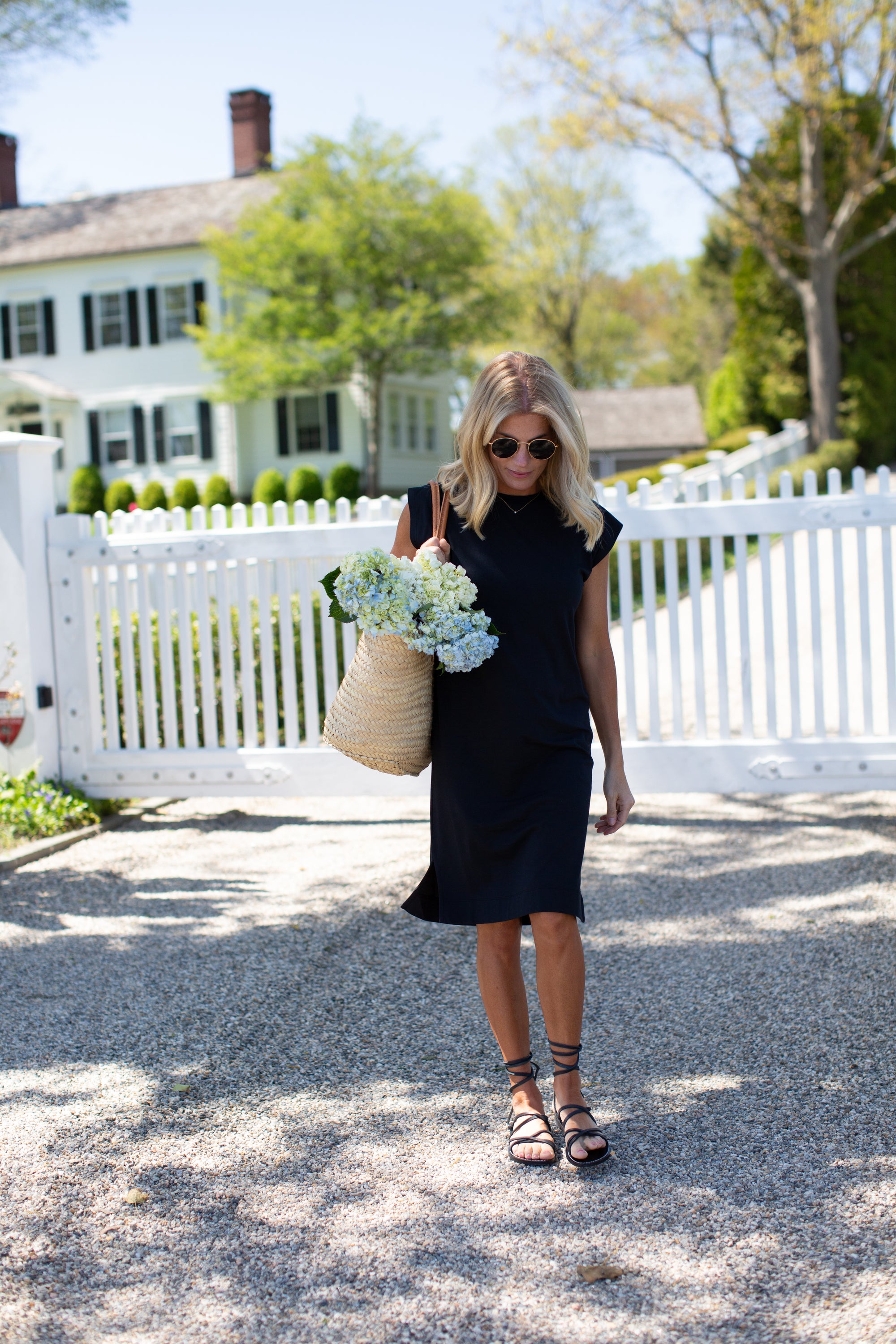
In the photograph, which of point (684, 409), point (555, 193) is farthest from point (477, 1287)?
point (555, 193)

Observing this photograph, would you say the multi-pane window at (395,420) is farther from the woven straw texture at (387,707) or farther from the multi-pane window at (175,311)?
the woven straw texture at (387,707)

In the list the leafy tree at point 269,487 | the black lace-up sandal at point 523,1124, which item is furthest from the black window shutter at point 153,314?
the black lace-up sandal at point 523,1124

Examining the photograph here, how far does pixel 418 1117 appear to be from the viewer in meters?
3.01

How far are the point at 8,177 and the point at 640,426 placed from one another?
2260 centimetres

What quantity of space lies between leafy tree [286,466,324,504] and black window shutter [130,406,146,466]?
433 centimetres

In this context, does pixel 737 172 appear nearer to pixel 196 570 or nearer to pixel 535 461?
pixel 196 570

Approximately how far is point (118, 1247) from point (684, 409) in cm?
4487

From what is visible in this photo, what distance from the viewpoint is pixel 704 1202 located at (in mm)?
2541

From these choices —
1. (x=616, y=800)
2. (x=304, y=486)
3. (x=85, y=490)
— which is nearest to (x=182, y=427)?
(x=85, y=490)

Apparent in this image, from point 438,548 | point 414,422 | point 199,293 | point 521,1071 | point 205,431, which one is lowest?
point 521,1071

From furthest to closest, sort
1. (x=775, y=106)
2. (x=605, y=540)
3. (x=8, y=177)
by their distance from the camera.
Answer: (x=8, y=177) → (x=775, y=106) → (x=605, y=540)

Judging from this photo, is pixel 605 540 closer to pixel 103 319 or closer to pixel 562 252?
pixel 103 319

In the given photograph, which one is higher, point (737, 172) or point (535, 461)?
point (737, 172)

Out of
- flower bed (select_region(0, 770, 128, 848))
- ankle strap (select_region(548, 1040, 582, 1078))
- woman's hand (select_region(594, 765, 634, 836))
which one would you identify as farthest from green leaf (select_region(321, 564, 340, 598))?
flower bed (select_region(0, 770, 128, 848))
